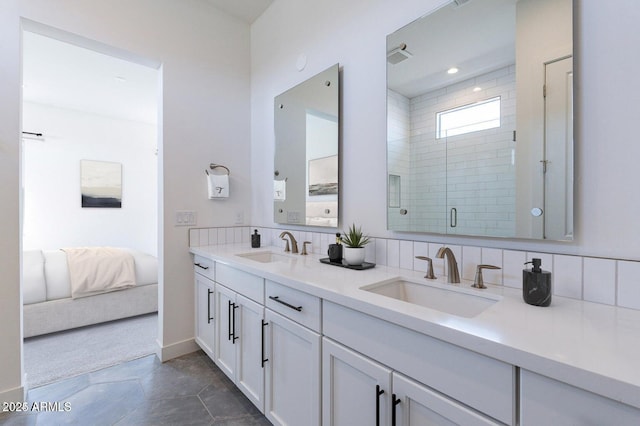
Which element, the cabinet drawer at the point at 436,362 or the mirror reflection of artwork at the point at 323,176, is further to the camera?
the mirror reflection of artwork at the point at 323,176

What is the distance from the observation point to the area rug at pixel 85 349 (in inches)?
82.4

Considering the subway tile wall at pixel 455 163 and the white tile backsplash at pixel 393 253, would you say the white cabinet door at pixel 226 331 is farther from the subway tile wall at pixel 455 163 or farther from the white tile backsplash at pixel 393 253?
the subway tile wall at pixel 455 163

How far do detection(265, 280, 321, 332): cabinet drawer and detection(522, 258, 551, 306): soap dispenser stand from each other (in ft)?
2.39

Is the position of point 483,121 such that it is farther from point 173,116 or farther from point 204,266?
point 173,116

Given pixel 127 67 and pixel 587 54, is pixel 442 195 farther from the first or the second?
pixel 127 67

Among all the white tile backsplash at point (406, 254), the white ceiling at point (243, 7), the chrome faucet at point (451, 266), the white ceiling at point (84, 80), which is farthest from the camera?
the white ceiling at point (84, 80)

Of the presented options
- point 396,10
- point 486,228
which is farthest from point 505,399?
point 396,10

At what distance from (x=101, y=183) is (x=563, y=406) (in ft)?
19.5

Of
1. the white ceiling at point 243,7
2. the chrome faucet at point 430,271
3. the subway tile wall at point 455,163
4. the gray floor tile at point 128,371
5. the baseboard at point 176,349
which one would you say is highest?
the white ceiling at point 243,7

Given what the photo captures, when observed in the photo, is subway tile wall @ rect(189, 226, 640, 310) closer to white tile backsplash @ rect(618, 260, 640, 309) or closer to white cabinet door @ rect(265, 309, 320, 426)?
white tile backsplash @ rect(618, 260, 640, 309)

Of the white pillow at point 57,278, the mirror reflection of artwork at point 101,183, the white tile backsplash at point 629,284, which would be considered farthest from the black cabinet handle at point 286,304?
the mirror reflection of artwork at point 101,183

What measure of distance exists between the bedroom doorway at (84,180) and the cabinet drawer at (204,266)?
31.7 inches

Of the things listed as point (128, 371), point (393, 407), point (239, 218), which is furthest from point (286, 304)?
point (128, 371)

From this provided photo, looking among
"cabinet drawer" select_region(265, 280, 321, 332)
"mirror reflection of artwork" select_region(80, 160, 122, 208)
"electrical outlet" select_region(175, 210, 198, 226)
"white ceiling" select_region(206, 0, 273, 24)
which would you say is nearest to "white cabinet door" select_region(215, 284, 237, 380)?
"cabinet drawer" select_region(265, 280, 321, 332)
